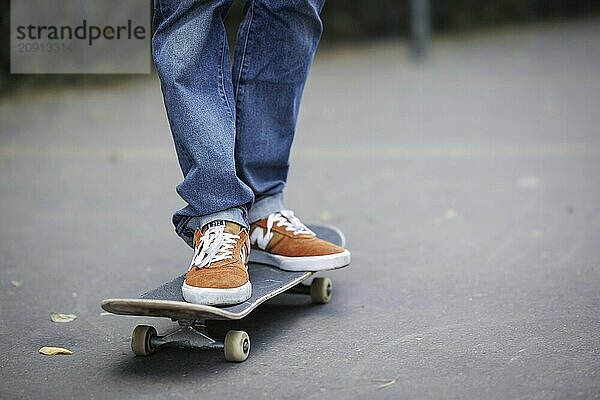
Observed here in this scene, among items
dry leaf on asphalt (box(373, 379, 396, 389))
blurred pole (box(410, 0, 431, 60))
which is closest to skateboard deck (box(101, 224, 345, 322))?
dry leaf on asphalt (box(373, 379, 396, 389))

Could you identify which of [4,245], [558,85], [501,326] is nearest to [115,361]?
[501,326]

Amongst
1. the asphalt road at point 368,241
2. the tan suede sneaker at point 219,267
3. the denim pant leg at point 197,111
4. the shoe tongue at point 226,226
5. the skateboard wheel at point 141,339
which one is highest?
the denim pant leg at point 197,111

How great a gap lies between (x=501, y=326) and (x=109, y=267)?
5.04 ft

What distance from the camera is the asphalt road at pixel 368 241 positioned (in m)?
2.43

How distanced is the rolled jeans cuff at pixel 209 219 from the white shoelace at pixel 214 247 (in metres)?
0.04

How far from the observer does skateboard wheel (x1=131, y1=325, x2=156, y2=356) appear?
8.33 feet

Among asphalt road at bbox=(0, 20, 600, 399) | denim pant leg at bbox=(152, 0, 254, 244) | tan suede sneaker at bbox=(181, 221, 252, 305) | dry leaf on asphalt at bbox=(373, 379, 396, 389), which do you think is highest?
denim pant leg at bbox=(152, 0, 254, 244)

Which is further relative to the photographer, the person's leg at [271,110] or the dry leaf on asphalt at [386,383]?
the person's leg at [271,110]

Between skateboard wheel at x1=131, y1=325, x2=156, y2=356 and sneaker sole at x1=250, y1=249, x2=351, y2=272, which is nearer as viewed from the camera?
skateboard wheel at x1=131, y1=325, x2=156, y2=356

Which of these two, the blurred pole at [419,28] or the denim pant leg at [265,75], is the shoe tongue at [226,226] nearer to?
the denim pant leg at [265,75]

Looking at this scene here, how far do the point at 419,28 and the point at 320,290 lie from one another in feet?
20.3

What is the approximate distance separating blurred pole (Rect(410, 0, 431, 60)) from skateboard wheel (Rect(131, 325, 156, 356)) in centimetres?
667

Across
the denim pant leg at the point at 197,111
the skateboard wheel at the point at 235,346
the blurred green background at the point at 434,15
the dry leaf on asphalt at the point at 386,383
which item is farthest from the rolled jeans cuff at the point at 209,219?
the blurred green background at the point at 434,15

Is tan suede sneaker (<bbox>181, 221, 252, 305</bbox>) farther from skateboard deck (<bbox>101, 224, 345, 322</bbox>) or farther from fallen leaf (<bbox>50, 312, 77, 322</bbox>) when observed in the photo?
fallen leaf (<bbox>50, 312, 77, 322</bbox>)
